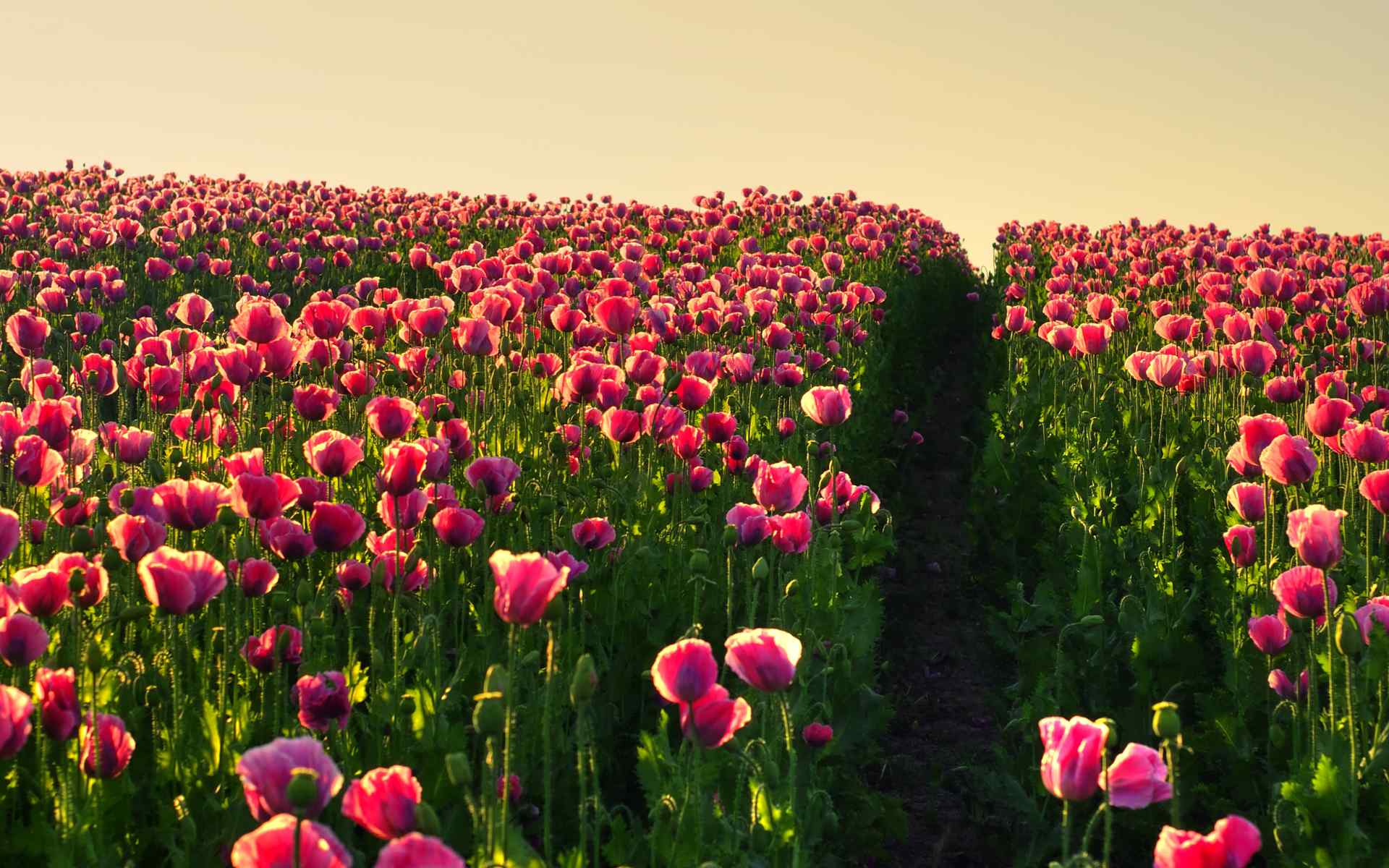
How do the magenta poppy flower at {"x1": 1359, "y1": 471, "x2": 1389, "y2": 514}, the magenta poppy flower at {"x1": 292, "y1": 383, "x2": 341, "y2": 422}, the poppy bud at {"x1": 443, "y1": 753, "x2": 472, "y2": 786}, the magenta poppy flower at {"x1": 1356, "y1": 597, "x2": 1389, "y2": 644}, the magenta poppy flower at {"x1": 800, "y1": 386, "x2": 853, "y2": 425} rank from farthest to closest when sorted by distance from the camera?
the magenta poppy flower at {"x1": 800, "y1": 386, "x2": 853, "y2": 425} < the magenta poppy flower at {"x1": 292, "y1": 383, "x2": 341, "y2": 422} < the magenta poppy flower at {"x1": 1359, "y1": 471, "x2": 1389, "y2": 514} < the magenta poppy flower at {"x1": 1356, "y1": 597, "x2": 1389, "y2": 644} < the poppy bud at {"x1": 443, "y1": 753, "x2": 472, "y2": 786}

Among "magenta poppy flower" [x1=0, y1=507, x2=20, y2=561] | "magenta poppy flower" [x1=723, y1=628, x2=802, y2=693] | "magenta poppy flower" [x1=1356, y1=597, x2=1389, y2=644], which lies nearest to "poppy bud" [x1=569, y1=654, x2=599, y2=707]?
"magenta poppy flower" [x1=723, y1=628, x2=802, y2=693]

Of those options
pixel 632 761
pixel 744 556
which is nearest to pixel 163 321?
pixel 744 556

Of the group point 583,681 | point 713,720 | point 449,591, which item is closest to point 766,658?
point 713,720

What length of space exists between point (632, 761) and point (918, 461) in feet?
20.2

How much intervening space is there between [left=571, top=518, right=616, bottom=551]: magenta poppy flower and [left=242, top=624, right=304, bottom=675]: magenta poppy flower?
1006 millimetres

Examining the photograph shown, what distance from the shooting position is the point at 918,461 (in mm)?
9711

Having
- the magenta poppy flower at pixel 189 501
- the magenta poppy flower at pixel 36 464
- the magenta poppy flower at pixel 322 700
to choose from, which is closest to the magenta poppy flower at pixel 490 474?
the magenta poppy flower at pixel 189 501

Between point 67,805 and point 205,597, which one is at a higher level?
point 205,597

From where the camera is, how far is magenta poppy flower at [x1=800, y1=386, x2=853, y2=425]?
4.73 metres

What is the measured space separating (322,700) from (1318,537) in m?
2.31

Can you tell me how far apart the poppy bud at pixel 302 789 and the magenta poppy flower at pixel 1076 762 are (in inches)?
43.5

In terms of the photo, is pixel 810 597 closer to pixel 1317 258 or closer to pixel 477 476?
pixel 477 476

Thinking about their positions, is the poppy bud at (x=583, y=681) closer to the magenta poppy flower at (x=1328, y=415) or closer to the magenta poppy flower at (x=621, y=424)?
the magenta poppy flower at (x=621, y=424)

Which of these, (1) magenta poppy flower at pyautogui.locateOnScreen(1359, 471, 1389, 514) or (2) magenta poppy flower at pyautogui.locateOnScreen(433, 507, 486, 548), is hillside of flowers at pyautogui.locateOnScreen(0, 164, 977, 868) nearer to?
(2) magenta poppy flower at pyautogui.locateOnScreen(433, 507, 486, 548)
